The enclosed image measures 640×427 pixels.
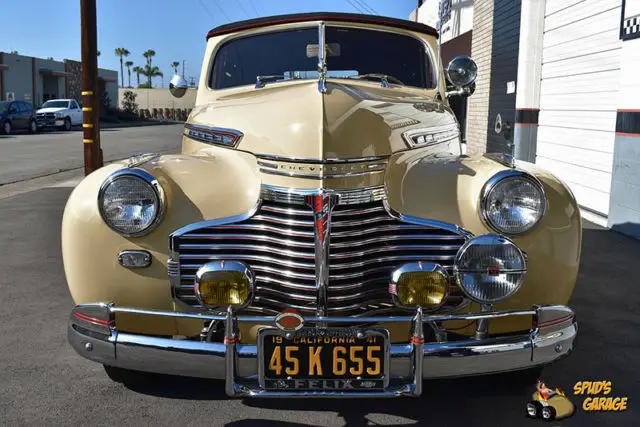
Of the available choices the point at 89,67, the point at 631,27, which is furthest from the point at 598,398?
the point at 89,67

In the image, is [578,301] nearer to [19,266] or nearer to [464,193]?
[464,193]

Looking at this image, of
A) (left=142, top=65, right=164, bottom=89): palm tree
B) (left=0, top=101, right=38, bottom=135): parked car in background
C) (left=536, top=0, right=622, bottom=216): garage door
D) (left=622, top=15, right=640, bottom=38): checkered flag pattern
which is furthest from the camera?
(left=142, top=65, right=164, bottom=89): palm tree

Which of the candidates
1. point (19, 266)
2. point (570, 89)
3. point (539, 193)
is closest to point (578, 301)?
point (539, 193)

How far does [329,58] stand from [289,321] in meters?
2.11

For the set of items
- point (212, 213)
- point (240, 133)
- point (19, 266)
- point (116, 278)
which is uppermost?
point (240, 133)

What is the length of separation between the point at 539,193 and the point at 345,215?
82 centimetres

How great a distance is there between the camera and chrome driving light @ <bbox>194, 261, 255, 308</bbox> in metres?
2.46

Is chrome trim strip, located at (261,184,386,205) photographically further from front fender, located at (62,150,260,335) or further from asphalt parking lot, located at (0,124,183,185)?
asphalt parking lot, located at (0,124,183,185)

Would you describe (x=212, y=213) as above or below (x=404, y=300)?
above

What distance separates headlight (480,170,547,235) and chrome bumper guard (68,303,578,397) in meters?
0.36

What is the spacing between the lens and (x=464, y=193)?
276 centimetres

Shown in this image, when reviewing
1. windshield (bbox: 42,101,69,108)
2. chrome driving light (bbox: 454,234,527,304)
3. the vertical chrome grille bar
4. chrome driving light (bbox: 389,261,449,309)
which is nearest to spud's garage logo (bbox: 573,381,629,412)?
chrome driving light (bbox: 454,234,527,304)

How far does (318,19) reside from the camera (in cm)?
392

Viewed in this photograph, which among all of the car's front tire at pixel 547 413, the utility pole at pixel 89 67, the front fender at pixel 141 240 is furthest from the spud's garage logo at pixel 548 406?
the utility pole at pixel 89 67
